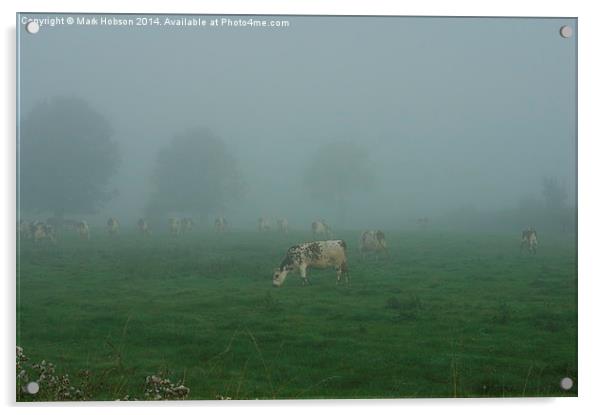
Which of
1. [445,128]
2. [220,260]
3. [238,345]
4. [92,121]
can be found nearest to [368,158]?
[445,128]

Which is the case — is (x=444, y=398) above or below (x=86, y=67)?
below

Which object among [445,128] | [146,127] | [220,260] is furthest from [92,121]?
[445,128]

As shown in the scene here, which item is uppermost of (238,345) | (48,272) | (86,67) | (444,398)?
(86,67)

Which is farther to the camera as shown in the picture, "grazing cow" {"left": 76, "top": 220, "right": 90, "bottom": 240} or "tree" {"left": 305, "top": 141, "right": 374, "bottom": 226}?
"tree" {"left": 305, "top": 141, "right": 374, "bottom": 226}

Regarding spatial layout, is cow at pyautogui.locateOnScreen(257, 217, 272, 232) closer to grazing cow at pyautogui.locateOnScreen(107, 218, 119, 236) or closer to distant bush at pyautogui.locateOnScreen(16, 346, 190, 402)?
A: grazing cow at pyautogui.locateOnScreen(107, 218, 119, 236)

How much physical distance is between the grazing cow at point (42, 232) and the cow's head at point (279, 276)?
7.46 feet

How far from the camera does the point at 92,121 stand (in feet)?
23.7

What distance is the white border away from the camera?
6965 millimetres

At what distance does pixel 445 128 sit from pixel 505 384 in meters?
2.69

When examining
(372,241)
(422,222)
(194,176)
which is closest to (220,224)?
(194,176)

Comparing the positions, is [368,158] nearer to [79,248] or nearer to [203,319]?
[203,319]

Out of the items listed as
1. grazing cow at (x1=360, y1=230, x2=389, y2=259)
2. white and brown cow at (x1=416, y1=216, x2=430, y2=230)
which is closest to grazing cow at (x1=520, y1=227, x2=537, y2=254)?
white and brown cow at (x1=416, y1=216, x2=430, y2=230)

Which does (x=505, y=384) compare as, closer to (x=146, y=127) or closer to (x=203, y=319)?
(x=203, y=319)

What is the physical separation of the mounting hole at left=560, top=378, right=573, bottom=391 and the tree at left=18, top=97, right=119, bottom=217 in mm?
4975
